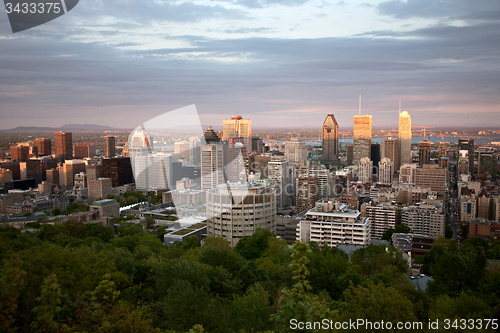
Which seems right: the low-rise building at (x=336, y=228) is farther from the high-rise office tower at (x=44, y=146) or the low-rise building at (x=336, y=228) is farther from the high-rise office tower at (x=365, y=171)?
the high-rise office tower at (x=44, y=146)

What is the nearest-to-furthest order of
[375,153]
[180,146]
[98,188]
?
[180,146], [98,188], [375,153]

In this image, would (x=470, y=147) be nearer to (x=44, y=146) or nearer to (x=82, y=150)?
(x=82, y=150)

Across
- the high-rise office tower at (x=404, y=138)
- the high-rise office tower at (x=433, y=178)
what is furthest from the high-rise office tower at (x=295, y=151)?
the high-rise office tower at (x=433, y=178)

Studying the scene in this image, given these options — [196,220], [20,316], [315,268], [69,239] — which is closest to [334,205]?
[196,220]

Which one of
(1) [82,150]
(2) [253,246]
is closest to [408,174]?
(2) [253,246]

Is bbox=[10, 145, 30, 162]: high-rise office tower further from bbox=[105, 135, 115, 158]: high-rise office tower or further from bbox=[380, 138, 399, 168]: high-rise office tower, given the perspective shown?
bbox=[380, 138, 399, 168]: high-rise office tower

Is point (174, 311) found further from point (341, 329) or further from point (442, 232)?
point (442, 232)
